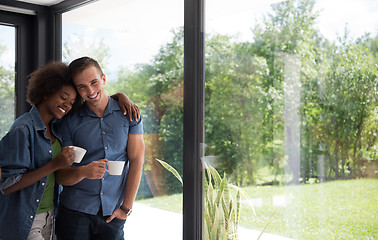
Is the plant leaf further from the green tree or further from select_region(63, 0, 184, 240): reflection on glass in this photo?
the green tree

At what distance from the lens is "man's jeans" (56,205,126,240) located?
2035 mm

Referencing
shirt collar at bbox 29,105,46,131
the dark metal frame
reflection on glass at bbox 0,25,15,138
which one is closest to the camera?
shirt collar at bbox 29,105,46,131

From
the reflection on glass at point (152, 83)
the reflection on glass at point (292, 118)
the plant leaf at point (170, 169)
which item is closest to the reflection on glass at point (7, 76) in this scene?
the reflection on glass at point (152, 83)

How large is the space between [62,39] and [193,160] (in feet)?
5.46

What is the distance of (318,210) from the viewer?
164 cm

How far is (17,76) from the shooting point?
10.5 feet

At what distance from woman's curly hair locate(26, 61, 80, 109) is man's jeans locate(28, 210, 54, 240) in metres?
0.58

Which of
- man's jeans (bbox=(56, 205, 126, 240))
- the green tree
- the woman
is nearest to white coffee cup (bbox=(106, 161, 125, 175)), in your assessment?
the woman

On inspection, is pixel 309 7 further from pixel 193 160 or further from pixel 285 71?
pixel 193 160

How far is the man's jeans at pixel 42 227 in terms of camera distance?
1986mm

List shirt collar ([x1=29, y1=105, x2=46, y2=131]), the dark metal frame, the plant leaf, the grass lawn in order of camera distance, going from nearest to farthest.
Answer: the grass lawn, shirt collar ([x1=29, y1=105, x2=46, y2=131]), the dark metal frame, the plant leaf

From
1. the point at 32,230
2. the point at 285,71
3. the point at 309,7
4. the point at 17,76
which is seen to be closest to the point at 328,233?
the point at 285,71

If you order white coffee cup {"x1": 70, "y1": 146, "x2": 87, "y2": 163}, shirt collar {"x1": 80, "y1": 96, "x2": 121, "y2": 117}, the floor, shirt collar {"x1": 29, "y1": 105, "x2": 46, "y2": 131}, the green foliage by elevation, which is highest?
shirt collar {"x1": 80, "y1": 96, "x2": 121, "y2": 117}

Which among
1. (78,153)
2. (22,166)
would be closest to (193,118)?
(78,153)
